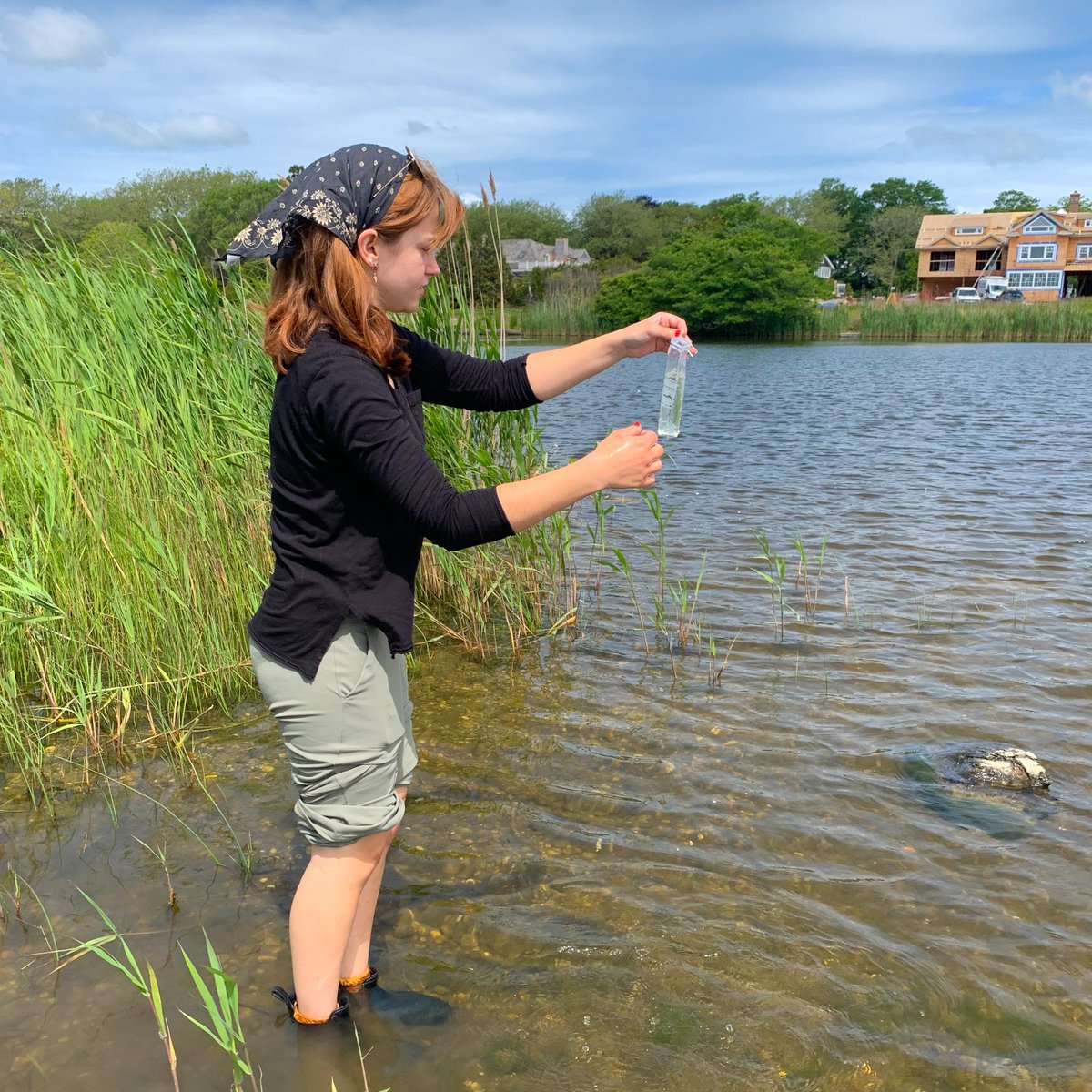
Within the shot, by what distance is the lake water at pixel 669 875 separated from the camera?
2520mm

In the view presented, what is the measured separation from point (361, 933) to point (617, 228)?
95.4 m

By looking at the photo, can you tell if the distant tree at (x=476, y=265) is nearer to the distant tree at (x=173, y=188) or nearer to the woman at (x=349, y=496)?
the woman at (x=349, y=496)

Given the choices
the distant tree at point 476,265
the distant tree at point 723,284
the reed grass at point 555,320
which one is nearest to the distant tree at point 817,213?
the distant tree at point 723,284

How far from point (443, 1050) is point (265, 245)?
2145mm

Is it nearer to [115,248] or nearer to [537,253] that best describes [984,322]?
[115,248]

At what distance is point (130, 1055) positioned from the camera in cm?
246

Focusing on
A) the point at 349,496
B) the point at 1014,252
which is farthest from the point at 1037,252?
the point at 349,496

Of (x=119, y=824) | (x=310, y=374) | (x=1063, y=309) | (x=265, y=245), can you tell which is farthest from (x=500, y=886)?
(x=1063, y=309)

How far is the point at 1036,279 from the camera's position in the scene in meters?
66.0

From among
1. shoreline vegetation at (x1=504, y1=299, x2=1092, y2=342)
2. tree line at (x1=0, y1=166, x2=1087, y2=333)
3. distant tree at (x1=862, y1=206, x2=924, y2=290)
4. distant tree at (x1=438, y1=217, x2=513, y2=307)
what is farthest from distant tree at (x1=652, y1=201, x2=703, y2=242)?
distant tree at (x1=438, y1=217, x2=513, y2=307)

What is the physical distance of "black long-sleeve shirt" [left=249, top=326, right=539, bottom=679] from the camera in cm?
199

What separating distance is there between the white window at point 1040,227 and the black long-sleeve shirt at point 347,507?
74979mm

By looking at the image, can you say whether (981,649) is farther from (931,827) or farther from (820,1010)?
(820,1010)

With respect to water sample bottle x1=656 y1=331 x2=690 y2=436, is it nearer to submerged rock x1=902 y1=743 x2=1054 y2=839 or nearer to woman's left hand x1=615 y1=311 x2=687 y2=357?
woman's left hand x1=615 y1=311 x2=687 y2=357
